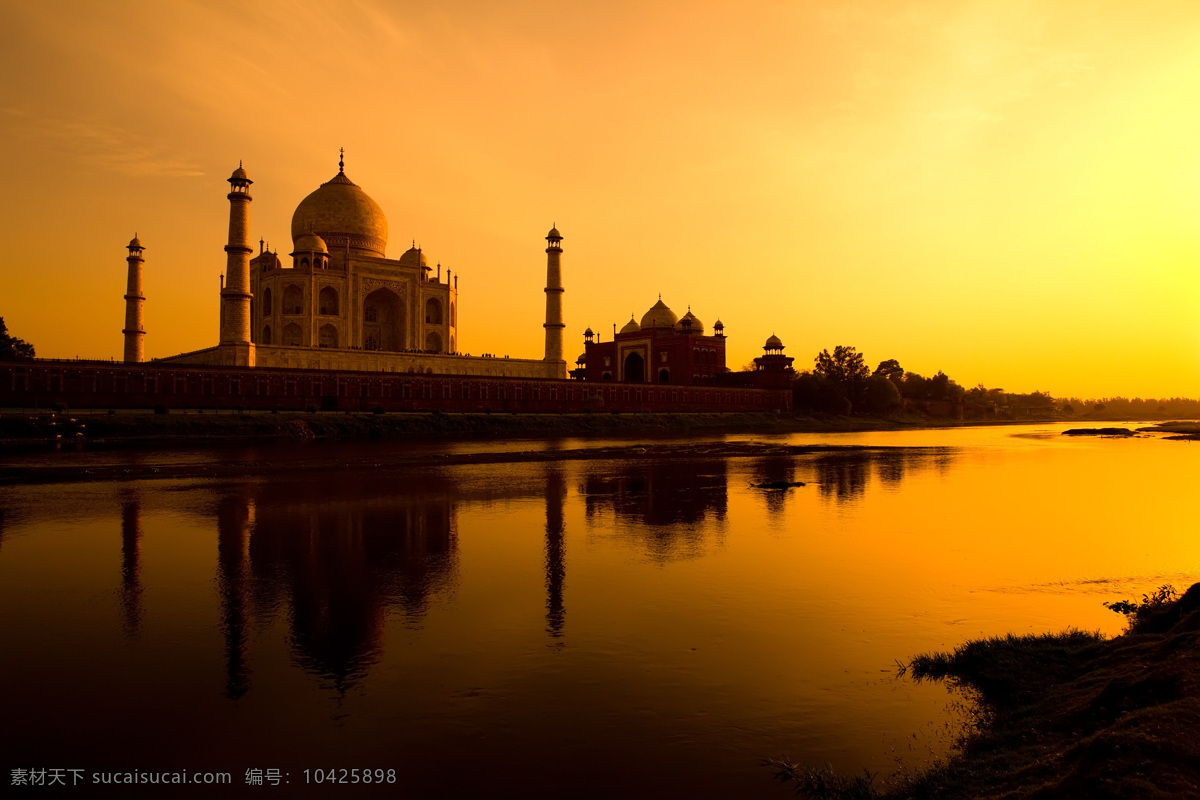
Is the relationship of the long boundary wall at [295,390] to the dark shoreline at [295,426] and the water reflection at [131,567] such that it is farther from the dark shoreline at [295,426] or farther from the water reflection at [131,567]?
the water reflection at [131,567]

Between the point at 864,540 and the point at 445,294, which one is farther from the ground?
the point at 445,294

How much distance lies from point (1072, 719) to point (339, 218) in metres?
59.4

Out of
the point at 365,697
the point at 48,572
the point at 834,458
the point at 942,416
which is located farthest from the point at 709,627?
the point at 942,416

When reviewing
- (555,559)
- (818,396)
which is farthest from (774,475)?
(818,396)

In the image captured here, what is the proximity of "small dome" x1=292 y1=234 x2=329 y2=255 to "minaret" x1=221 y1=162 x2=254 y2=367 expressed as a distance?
25.1 feet

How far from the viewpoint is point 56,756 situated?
4.70 metres

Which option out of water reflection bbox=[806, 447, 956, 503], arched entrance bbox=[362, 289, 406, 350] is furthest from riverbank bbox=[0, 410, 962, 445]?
water reflection bbox=[806, 447, 956, 503]

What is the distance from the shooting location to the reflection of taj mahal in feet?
152

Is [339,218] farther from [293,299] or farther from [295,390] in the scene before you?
[295,390]

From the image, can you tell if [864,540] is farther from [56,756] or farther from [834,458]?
[834,458]

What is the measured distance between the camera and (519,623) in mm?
7566

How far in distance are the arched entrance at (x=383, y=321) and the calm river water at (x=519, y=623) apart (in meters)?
42.6

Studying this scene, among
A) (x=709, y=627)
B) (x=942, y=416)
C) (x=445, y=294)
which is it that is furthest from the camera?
(x=942, y=416)

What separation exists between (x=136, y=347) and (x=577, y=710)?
55.0 metres
